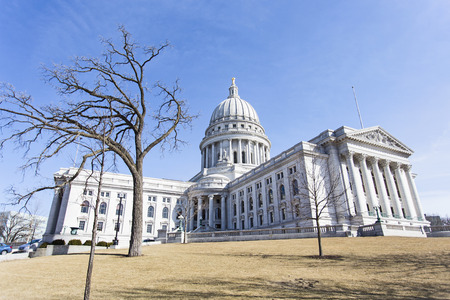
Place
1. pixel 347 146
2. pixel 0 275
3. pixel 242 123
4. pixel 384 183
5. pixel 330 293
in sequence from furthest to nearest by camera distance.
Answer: pixel 242 123 < pixel 384 183 < pixel 347 146 < pixel 0 275 < pixel 330 293

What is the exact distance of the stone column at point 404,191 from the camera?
1949 inches

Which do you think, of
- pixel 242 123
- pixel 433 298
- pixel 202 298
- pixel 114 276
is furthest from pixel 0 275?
pixel 242 123

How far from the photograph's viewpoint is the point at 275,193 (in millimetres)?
52312

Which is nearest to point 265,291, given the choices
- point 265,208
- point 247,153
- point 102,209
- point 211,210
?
point 265,208

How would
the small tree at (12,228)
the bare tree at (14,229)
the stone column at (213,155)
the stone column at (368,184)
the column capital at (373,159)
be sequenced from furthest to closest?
the stone column at (213,155) < the bare tree at (14,229) < the small tree at (12,228) < the column capital at (373,159) < the stone column at (368,184)

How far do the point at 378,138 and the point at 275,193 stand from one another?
22.2 meters

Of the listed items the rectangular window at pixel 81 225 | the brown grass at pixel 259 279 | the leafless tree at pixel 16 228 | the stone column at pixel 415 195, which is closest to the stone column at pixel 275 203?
the stone column at pixel 415 195

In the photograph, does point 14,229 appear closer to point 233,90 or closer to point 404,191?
point 233,90

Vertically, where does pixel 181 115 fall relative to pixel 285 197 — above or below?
above

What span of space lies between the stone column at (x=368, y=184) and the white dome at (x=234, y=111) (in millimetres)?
50904

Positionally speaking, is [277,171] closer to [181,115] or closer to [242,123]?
[181,115]

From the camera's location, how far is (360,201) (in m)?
44.3

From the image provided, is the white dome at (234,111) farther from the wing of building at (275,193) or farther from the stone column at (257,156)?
the stone column at (257,156)

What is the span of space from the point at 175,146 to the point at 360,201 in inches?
1305
